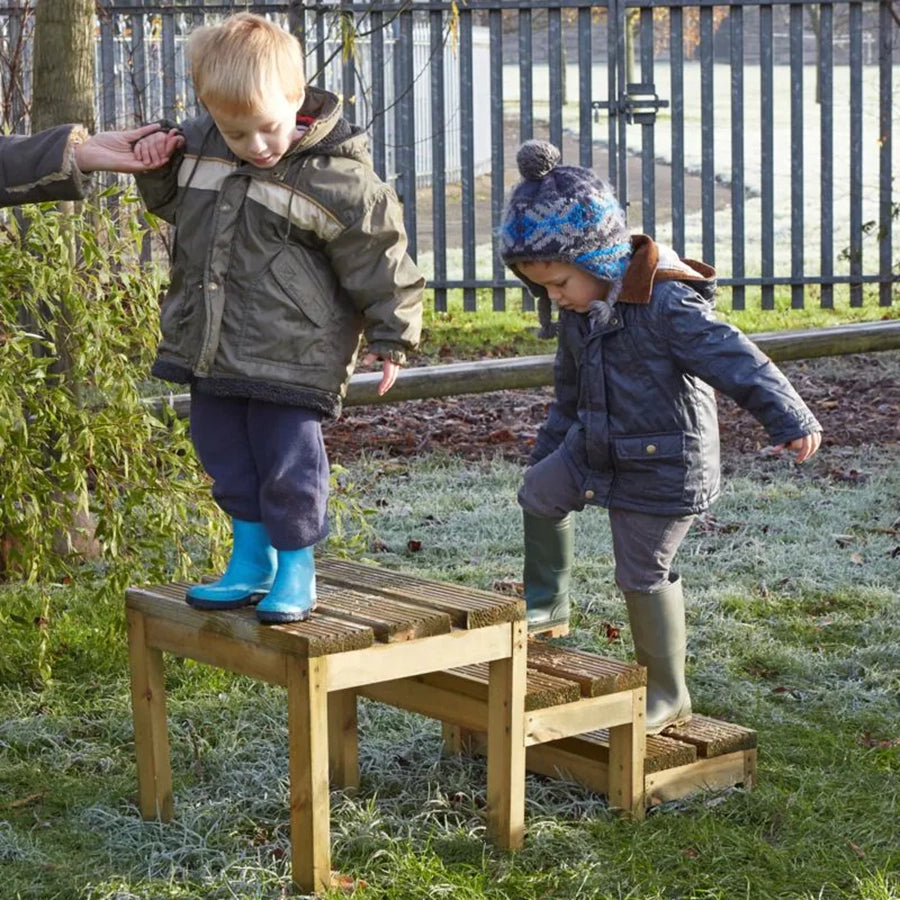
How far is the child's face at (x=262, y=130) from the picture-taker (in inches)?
135

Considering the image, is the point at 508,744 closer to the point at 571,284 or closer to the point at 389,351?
the point at 389,351

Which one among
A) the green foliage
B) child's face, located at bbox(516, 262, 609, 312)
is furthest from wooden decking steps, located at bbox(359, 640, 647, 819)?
the green foliage

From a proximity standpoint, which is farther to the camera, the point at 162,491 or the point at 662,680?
the point at 162,491

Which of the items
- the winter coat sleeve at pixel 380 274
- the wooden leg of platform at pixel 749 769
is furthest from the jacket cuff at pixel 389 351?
the wooden leg of platform at pixel 749 769

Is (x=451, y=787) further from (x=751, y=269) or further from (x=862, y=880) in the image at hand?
(x=751, y=269)

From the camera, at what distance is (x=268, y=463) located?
364cm

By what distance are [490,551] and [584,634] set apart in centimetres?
117

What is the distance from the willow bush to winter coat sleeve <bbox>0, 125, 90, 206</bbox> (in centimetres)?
105

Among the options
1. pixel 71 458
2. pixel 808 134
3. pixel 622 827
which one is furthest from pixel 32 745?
pixel 808 134

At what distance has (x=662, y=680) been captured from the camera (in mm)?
4133

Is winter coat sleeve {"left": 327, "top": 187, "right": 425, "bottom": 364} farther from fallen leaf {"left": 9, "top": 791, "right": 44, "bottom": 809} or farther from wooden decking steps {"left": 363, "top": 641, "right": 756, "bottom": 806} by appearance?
fallen leaf {"left": 9, "top": 791, "right": 44, "bottom": 809}

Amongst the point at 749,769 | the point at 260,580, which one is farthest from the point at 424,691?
the point at 749,769

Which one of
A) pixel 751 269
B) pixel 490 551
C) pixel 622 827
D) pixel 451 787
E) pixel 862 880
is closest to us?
pixel 862 880

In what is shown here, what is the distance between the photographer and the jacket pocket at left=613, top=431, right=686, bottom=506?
3.98m
